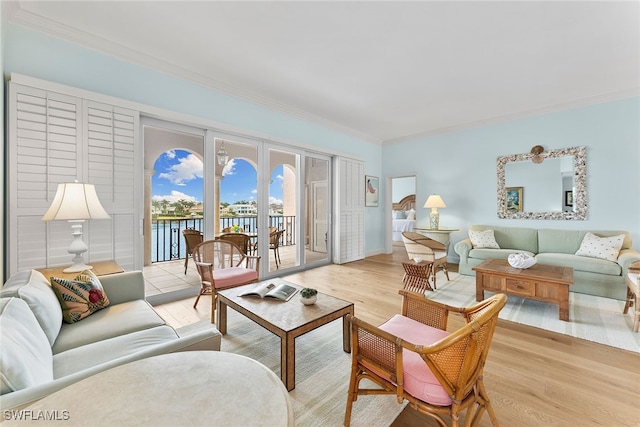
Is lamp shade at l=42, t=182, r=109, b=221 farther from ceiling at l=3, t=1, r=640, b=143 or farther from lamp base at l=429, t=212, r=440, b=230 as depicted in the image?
lamp base at l=429, t=212, r=440, b=230

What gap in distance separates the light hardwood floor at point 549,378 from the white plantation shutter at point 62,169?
105cm

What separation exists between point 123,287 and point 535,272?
4.11 m

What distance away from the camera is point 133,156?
2.88 metres

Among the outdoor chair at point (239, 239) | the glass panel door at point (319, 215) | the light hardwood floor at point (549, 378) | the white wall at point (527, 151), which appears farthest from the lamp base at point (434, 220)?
the outdoor chair at point (239, 239)

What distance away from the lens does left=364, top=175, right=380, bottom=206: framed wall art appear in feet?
20.3

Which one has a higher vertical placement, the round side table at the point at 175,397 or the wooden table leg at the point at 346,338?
the round side table at the point at 175,397

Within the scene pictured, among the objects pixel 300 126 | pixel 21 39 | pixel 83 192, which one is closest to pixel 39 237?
pixel 83 192

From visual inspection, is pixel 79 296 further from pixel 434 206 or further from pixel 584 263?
pixel 584 263

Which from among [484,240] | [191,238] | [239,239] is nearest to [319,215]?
[239,239]

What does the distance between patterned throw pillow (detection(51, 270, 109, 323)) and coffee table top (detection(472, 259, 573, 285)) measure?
3748 millimetres

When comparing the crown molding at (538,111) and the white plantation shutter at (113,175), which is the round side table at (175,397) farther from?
the crown molding at (538,111)

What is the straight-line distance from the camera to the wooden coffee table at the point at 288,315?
1.68m

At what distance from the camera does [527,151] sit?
467cm

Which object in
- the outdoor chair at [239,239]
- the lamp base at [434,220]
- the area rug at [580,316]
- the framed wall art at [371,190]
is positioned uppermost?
the framed wall art at [371,190]
